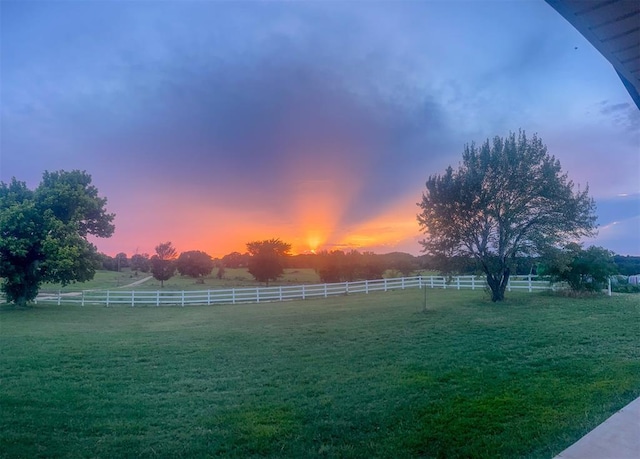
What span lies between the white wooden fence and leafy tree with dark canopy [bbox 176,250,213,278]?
8995 mm

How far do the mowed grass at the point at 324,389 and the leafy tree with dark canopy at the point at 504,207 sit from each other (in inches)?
189

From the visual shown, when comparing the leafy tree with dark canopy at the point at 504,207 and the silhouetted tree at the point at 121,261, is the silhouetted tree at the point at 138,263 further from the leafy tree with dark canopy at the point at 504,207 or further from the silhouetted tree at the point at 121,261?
the leafy tree with dark canopy at the point at 504,207

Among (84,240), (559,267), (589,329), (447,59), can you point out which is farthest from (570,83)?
(84,240)

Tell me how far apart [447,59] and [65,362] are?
1049 centimetres

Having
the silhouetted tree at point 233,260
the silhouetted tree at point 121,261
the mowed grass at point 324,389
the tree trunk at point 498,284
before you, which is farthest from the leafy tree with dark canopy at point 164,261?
the tree trunk at point 498,284

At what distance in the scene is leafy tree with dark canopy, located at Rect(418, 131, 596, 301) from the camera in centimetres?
1423

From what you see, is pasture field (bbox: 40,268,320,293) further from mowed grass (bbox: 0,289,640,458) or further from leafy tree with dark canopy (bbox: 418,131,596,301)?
mowed grass (bbox: 0,289,640,458)

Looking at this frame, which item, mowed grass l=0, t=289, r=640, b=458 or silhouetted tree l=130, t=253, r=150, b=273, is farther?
silhouetted tree l=130, t=253, r=150, b=273

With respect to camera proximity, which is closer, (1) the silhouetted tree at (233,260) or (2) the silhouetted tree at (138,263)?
(1) the silhouetted tree at (233,260)

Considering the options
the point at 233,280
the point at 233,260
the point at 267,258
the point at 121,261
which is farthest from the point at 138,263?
the point at 267,258

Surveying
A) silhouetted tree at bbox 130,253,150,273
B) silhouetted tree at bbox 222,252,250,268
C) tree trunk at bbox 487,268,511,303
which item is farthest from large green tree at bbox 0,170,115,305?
tree trunk at bbox 487,268,511,303

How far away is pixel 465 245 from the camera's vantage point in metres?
15.2

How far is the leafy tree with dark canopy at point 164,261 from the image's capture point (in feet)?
92.9

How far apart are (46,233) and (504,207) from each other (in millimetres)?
19493
